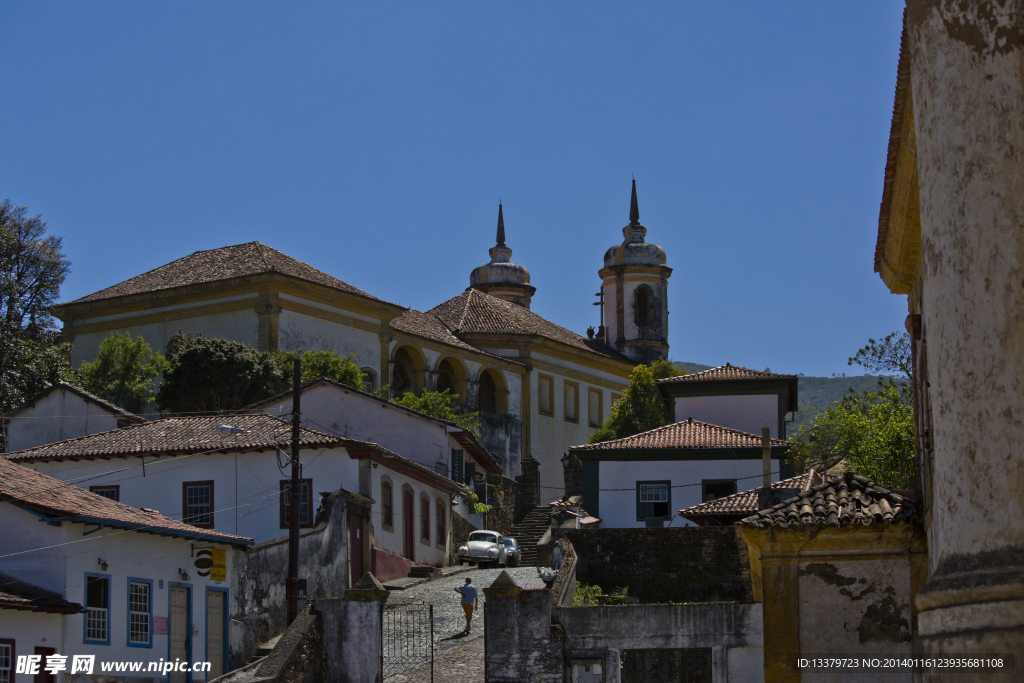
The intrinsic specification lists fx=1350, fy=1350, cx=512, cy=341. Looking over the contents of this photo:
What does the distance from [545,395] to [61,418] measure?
1133 inches

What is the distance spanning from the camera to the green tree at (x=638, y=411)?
53.1 metres

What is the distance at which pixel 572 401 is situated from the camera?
65.1m

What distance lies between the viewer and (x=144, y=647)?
22734mm

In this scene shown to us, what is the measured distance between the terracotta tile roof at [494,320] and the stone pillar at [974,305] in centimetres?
5217

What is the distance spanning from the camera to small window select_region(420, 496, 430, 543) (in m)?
35.2

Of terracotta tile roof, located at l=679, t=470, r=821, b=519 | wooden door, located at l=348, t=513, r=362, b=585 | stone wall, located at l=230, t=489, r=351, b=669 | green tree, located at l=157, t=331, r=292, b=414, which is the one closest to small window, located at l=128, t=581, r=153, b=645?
stone wall, located at l=230, t=489, r=351, b=669

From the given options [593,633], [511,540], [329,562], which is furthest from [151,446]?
[593,633]

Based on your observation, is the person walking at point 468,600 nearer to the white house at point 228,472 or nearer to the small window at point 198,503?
the white house at point 228,472

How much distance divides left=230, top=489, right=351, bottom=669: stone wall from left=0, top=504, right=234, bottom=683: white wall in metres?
0.43

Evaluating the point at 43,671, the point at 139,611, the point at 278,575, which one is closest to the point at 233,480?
the point at 278,575

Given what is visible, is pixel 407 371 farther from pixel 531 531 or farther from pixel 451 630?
pixel 451 630

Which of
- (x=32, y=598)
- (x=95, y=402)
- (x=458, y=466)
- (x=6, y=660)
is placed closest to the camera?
(x=6, y=660)

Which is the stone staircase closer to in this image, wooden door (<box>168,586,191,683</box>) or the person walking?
the person walking

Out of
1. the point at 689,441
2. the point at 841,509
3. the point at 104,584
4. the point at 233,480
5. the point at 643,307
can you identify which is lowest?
the point at 104,584
